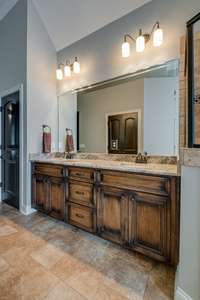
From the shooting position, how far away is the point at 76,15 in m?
2.69

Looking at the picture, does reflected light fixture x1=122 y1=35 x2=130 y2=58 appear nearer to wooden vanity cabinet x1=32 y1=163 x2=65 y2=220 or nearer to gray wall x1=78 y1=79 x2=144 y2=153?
gray wall x1=78 y1=79 x2=144 y2=153

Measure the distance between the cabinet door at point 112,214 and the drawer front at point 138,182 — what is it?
0.09 metres

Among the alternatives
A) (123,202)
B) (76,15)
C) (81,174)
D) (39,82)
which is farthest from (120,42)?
(123,202)

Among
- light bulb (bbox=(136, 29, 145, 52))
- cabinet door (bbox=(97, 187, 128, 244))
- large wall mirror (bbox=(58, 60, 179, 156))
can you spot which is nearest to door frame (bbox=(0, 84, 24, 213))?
large wall mirror (bbox=(58, 60, 179, 156))

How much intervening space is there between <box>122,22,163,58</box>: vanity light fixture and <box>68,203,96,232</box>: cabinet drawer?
2.02 meters

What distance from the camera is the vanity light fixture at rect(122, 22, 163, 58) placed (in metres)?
2.00

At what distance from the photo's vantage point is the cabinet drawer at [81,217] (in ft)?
6.78

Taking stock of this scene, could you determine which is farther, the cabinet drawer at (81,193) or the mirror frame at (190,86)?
the cabinet drawer at (81,193)

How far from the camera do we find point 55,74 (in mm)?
3234

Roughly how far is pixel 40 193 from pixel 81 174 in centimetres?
98

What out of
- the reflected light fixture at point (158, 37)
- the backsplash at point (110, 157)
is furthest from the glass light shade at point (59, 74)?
the reflected light fixture at point (158, 37)

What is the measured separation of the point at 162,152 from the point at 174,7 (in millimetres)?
1631

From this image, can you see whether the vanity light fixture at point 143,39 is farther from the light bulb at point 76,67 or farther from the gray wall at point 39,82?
the gray wall at point 39,82

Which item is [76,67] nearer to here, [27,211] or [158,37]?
[158,37]
